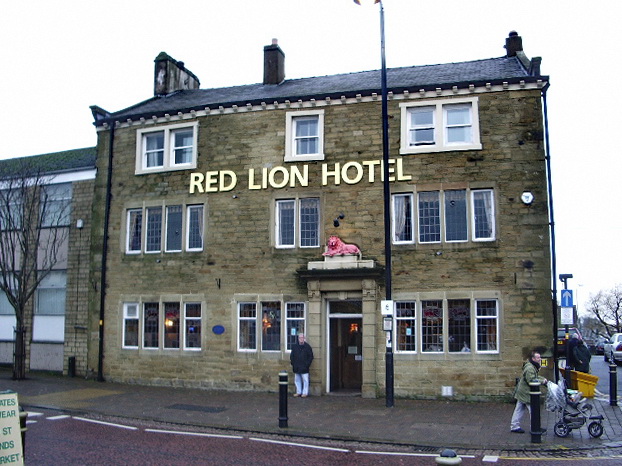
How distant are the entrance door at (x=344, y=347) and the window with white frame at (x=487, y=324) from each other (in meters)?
3.42

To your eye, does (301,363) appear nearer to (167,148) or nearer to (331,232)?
(331,232)

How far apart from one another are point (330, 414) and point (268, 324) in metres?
4.82

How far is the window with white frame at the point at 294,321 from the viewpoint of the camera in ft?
62.3

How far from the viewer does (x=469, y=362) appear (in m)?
17.4

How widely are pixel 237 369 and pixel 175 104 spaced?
978 centimetres

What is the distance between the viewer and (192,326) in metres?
20.2

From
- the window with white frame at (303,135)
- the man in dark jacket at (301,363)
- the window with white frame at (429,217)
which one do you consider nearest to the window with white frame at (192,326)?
the man in dark jacket at (301,363)

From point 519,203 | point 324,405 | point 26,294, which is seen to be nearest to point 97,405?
point 324,405

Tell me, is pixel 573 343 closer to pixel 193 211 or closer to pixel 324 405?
pixel 324 405

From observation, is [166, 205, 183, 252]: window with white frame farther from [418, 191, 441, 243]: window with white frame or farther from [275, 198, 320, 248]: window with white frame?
[418, 191, 441, 243]: window with white frame

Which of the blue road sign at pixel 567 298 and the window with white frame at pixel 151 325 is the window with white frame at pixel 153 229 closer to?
the window with white frame at pixel 151 325

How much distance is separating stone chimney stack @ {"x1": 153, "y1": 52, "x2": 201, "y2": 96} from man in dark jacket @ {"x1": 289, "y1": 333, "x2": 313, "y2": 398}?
1267cm

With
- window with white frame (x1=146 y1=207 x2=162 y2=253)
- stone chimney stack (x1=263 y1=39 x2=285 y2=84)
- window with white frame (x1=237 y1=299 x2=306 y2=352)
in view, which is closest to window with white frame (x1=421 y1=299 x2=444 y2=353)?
window with white frame (x1=237 y1=299 x2=306 y2=352)

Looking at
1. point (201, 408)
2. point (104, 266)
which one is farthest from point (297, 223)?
point (104, 266)
